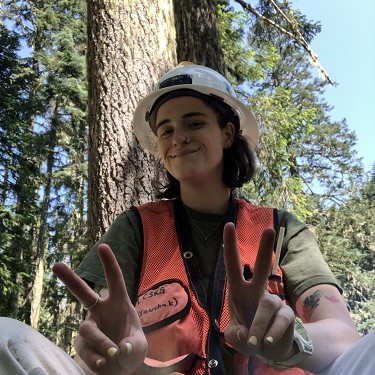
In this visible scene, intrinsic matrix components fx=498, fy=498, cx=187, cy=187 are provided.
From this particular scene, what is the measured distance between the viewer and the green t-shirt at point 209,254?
1946mm

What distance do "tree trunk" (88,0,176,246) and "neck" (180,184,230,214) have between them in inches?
39.8

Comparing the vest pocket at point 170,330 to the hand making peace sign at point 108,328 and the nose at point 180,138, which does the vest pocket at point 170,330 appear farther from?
the nose at point 180,138

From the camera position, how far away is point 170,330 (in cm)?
180

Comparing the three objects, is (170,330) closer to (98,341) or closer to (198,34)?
(98,341)

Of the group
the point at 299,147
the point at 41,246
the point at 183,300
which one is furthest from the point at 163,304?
the point at 299,147

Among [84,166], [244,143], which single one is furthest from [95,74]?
[84,166]

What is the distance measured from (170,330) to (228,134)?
1.03 meters

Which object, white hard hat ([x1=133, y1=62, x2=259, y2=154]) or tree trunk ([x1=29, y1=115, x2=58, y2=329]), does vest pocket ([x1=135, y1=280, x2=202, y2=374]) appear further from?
tree trunk ([x1=29, y1=115, x2=58, y2=329])

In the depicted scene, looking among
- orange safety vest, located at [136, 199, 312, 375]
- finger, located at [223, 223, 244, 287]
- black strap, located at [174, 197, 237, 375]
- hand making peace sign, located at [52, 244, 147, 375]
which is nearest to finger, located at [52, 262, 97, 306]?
hand making peace sign, located at [52, 244, 147, 375]

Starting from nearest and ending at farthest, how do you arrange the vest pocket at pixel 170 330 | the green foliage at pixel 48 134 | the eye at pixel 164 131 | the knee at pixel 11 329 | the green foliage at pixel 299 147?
the knee at pixel 11 329, the vest pocket at pixel 170 330, the eye at pixel 164 131, the green foliage at pixel 299 147, the green foliage at pixel 48 134

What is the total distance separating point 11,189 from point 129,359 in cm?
1192

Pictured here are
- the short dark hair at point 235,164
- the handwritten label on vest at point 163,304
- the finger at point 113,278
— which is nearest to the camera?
the finger at point 113,278

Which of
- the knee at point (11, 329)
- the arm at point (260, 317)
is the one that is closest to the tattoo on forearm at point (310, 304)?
the arm at point (260, 317)

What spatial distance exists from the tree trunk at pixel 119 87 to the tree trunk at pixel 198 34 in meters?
0.26
